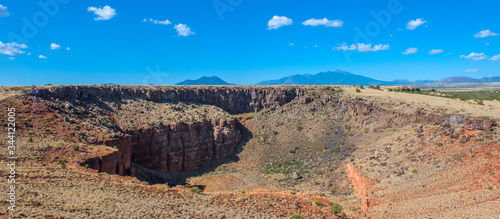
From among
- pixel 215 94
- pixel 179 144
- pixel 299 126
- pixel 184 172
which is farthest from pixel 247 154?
pixel 215 94

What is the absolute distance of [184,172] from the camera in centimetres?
5109

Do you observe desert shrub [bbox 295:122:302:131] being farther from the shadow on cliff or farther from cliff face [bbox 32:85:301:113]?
cliff face [bbox 32:85:301:113]

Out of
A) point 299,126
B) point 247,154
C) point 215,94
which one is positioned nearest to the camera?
point 247,154

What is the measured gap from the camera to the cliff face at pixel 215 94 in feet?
185

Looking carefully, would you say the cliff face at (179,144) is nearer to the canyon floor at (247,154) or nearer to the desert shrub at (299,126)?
the canyon floor at (247,154)

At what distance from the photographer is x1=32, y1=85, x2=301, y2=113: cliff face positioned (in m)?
56.3

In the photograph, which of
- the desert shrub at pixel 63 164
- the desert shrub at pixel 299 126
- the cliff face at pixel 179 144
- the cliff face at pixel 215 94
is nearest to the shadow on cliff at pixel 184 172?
the cliff face at pixel 179 144

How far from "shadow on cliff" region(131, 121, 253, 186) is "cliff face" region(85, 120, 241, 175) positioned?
92cm

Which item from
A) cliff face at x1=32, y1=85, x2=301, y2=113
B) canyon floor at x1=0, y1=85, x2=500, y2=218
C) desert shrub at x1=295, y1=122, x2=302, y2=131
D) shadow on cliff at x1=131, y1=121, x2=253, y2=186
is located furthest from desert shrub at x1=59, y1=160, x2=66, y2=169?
desert shrub at x1=295, y1=122, x2=302, y2=131

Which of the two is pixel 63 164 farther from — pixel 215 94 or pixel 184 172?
pixel 215 94

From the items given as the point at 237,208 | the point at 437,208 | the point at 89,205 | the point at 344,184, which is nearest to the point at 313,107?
the point at 344,184

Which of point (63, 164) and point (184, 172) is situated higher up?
point (63, 164)

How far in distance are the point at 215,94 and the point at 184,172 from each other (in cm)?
2266

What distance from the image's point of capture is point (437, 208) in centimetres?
2600
